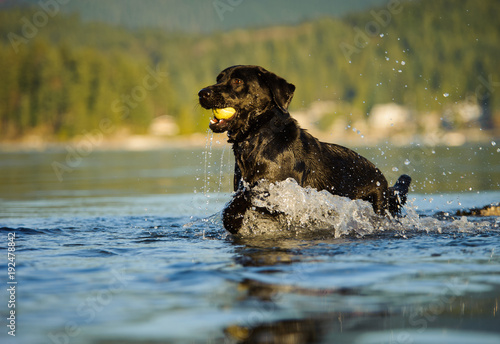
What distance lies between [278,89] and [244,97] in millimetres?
411

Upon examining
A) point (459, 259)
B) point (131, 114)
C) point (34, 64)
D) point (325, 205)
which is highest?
point (34, 64)

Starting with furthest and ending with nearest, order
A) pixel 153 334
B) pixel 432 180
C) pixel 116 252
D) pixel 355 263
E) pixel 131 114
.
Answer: pixel 131 114, pixel 432 180, pixel 116 252, pixel 355 263, pixel 153 334

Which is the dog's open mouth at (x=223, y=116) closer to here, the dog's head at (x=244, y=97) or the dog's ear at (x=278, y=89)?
the dog's head at (x=244, y=97)

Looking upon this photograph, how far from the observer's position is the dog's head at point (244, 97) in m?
6.99

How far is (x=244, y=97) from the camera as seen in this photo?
707 cm

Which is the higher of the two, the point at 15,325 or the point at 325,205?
the point at 325,205

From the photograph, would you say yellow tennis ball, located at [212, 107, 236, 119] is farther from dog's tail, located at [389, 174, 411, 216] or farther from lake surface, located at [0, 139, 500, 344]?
dog's tail, located at [389, 174, 411, 216]

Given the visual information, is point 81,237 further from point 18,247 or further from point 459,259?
point 459,259

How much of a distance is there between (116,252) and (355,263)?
233cm

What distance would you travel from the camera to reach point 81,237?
705cm

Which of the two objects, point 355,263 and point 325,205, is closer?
point 355,263

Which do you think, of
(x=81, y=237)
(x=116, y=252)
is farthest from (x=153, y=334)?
(x=81, y=237)

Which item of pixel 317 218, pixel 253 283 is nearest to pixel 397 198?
pixel 317 218

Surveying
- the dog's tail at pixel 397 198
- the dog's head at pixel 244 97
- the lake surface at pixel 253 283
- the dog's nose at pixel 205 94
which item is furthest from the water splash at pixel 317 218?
the dog's nose at pixel 205 94
